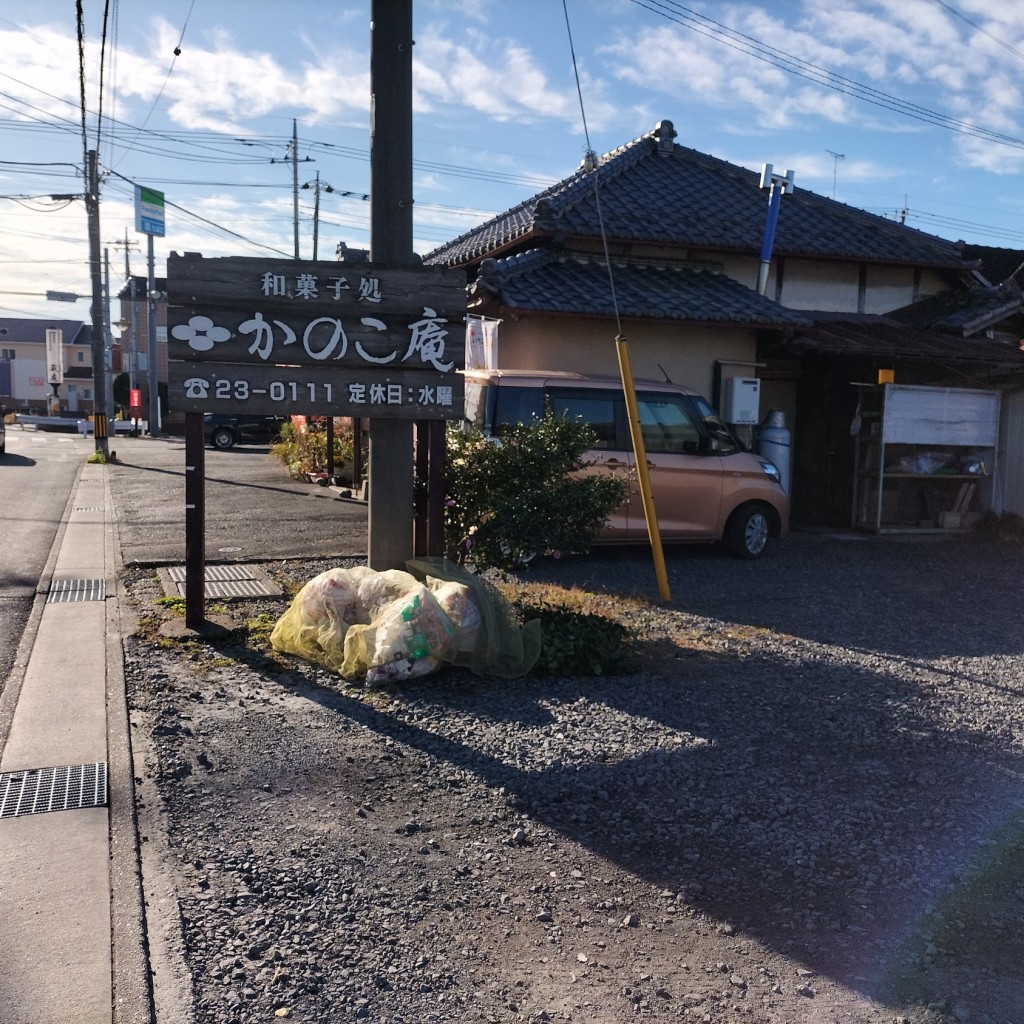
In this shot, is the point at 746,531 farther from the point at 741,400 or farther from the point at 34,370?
the point at 34,370

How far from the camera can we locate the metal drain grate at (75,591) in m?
8.52

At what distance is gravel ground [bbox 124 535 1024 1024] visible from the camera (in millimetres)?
3070

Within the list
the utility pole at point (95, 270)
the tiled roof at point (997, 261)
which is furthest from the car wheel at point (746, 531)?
the utility pole at point (95, 270)

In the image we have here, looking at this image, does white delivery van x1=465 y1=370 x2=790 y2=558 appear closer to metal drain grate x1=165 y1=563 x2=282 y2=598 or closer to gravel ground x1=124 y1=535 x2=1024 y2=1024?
metal drain grate x1=165 y1=563 x2=282 y2=598

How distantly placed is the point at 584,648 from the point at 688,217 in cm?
901

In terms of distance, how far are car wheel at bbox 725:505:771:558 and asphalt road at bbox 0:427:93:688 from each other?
6851 millimetres

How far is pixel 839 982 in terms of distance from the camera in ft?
10.2

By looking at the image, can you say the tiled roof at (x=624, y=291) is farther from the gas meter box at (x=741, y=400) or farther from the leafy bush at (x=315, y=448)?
the leafy bush at (x=315, y=448)

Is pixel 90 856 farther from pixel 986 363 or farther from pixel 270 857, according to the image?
pixel 986 363

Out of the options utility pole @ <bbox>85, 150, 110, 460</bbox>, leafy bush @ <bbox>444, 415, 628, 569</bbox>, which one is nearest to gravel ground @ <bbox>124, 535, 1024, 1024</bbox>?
leafy bush @ <bbox>444, 415, 628, 569</bbox>

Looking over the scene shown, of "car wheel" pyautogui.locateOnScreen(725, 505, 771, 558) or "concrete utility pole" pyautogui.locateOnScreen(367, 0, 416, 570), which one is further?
"car wheel" pyautogui.locateOnScreen(725, 505, 771, 558)

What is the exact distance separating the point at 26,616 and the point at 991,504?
1204cm

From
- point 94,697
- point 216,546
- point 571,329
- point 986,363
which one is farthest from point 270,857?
point 986,363

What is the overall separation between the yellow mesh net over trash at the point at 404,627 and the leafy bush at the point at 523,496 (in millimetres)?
582
